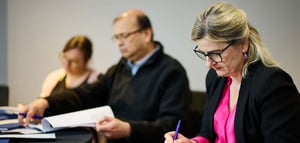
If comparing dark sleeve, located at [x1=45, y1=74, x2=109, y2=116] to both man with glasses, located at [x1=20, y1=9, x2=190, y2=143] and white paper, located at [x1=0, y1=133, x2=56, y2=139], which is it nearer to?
man with glasses, located at [x1=20, y1=9, x2=190, y2=143]

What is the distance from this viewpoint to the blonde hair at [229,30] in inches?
47.8

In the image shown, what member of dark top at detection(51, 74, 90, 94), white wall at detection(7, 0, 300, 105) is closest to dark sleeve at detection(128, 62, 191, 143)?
white wall at detection(7, 0, 300, 105)

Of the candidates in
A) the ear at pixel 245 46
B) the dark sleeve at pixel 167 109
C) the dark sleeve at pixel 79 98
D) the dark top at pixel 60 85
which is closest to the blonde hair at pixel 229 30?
the ear at pixel 245 46

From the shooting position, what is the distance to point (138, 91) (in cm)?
210

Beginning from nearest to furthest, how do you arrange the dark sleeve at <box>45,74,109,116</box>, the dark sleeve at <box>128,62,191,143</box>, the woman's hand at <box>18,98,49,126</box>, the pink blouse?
the pink blouse → the woman's hand at <box>18,98,49,126</box> → the dark sleeve at <box>128,62,191,143</box> → the dark sleeve at <box>45,74,109,116</box>

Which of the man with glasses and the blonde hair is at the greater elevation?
the blonde hair

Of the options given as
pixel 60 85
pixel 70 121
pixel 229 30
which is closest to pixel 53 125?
pixel 70 121

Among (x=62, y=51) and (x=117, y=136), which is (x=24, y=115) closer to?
(x=117, y=136)

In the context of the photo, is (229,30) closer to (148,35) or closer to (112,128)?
(112,128)

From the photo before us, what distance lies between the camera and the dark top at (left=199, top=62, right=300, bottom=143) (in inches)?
46.1

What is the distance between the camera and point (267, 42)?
6.94 feet

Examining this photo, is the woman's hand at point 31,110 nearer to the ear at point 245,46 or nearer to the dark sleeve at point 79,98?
the dark sleeve at point 79,98

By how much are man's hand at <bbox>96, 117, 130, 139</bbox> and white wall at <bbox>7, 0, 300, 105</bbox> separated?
0.80m

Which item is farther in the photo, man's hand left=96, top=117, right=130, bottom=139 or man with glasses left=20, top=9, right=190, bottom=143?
man with glasses left=20, top=9, right=190, bottom=143
